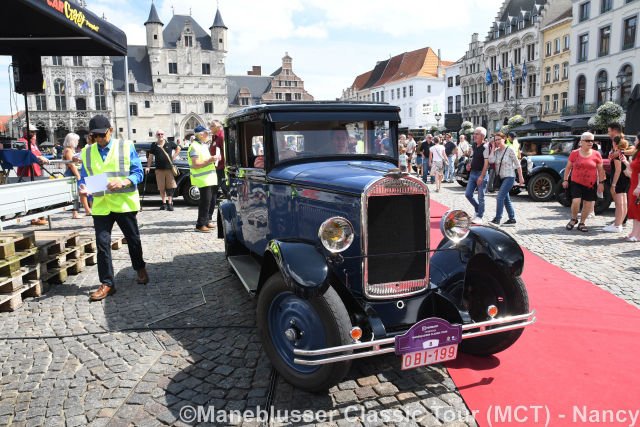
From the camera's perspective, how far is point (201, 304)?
16.0ft

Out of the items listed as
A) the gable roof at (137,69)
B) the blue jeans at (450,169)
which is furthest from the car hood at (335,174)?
the gable roof at (137,69)

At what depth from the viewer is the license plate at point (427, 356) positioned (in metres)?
2.86

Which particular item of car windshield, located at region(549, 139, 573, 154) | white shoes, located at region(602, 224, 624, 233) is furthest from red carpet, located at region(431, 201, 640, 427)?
car windshield, located at region(549, 139, 573, 154)

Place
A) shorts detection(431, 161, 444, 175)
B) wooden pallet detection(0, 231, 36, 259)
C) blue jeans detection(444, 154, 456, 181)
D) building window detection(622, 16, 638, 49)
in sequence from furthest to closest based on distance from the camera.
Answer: building window detection(622, 16, 638, 49)
blue jeans detection(444, 154, 456, 181)
shorts detection(431, 161, 444, 175)
wooden pallet detection(0, 231, 36, 259)

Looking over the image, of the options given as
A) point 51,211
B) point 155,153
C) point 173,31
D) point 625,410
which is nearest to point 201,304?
point 625,410

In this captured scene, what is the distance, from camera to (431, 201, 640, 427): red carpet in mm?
2879

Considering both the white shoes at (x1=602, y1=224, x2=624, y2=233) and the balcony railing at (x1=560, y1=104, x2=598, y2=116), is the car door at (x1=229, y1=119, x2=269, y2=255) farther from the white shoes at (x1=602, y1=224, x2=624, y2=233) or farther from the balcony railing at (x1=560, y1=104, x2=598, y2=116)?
the balcony railing at (x1=560, y1=104, x2=598, y2=116)

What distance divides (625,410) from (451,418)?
112cm

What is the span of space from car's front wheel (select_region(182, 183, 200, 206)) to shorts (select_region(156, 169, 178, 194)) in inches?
44.3

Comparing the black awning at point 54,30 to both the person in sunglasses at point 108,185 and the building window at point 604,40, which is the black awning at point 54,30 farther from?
the building window at point 604,40

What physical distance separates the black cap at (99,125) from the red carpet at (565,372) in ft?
13.5

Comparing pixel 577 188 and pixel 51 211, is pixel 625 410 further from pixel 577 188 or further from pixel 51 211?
pixel 51 211

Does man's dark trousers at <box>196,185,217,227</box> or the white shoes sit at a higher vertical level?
man's dark trousers at <box>196,185,217,227</box>

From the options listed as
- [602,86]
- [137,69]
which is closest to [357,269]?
[602,86]
